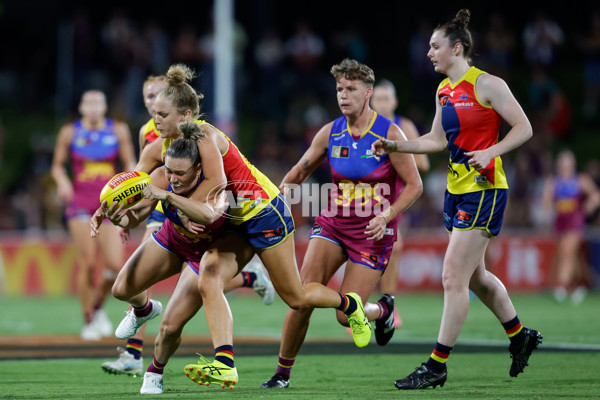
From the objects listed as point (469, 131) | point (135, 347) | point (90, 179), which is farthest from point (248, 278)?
point (90, 179)

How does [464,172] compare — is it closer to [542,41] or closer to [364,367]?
[364,367]

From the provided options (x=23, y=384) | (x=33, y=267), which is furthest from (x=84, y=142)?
(x=33, y=267)

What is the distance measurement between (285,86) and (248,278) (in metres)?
13.9

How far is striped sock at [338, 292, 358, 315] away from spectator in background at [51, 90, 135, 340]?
4.44 meters

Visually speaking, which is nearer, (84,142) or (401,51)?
(84,142)

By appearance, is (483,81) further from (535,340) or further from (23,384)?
(23,384)

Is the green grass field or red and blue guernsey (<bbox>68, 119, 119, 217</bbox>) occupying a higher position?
red and blue guernsey (<bbox>68, 119, 119, 217</bbox>)

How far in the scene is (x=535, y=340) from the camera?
764cm

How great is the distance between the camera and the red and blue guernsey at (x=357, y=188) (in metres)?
8.04

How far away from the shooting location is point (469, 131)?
7398 mm

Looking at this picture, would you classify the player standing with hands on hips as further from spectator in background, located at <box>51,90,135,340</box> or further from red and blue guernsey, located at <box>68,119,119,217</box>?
red and blue guernsey, located at <box>68,119,119,217</box>

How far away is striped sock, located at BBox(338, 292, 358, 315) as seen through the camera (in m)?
7.45

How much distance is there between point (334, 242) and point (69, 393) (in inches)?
95.5

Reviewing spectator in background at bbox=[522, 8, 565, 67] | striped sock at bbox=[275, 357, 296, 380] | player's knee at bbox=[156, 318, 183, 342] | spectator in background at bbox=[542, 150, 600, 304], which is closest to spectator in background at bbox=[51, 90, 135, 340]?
striped sock at bbox=[275, 357, 296, 380]
